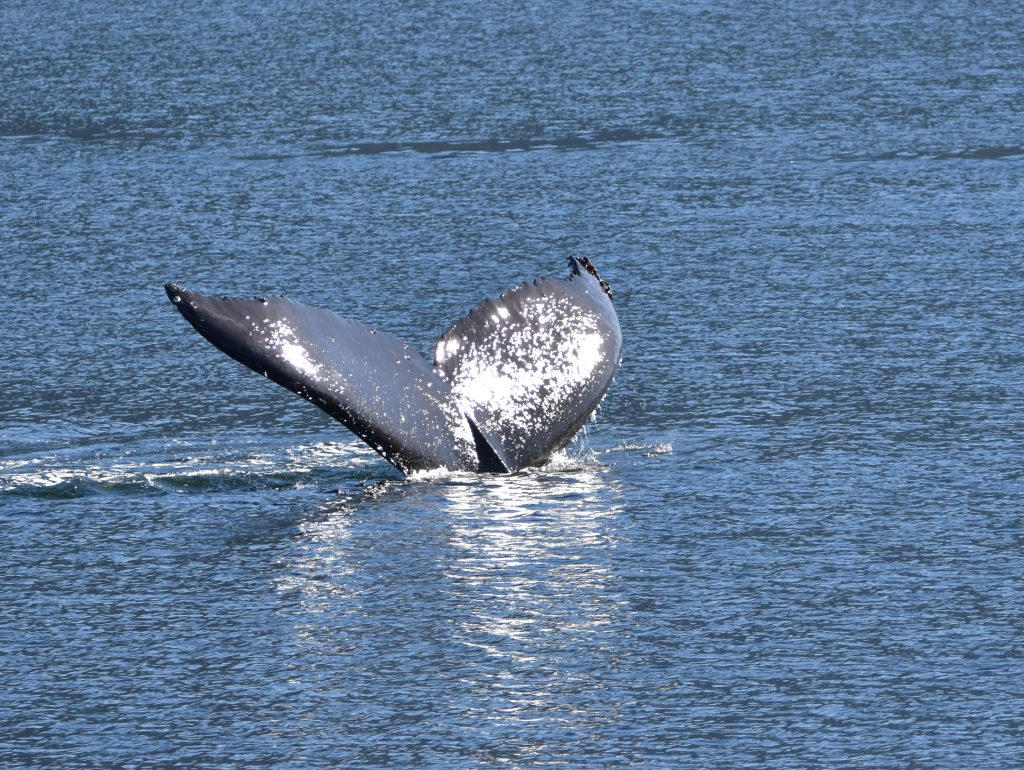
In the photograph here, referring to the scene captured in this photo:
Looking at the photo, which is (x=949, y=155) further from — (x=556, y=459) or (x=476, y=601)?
(x=476, y=601)

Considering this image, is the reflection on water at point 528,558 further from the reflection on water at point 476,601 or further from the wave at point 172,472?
the wave at point 172,472

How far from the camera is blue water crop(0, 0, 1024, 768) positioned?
4.84 m

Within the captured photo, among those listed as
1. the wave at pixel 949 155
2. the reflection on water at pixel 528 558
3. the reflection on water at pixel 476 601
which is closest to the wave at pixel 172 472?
the reflection on water at pixel 476 601

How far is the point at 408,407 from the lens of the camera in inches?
248

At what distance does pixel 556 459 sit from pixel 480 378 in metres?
0.49

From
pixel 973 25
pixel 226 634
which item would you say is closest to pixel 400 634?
pixel 226 634

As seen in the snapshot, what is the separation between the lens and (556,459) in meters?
6.79

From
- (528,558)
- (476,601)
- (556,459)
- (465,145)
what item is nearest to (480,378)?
(556,459)

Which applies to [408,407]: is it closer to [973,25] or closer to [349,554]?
[349,554]

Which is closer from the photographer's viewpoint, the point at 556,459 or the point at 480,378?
the point at 480,378

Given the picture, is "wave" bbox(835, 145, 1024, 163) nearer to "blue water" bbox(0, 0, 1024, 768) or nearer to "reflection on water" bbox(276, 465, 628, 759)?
"blue water" bbox(0, 0, 1024, 768)

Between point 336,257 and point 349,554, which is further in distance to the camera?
point 336,257

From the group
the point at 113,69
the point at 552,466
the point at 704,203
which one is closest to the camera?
the point at 552,466

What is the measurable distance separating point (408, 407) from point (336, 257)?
3985 mm
